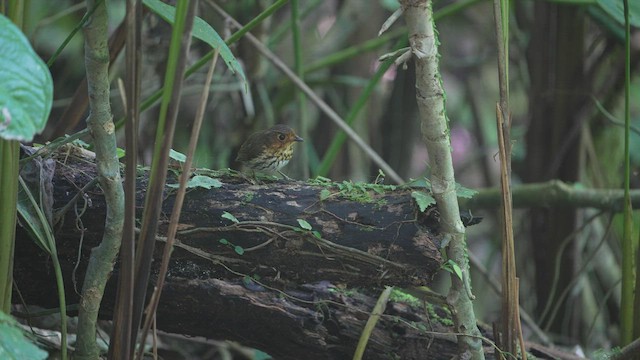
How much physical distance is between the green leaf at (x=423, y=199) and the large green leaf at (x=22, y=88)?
91 cm

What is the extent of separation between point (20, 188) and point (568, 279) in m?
2.86

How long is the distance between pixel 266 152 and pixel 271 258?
0.86 metres

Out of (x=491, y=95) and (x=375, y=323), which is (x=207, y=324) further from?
(x=491, y=95)

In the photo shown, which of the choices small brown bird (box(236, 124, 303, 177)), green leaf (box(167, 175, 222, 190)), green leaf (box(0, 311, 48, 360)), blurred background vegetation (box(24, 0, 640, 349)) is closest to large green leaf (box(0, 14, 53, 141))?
green leaf (box(0, 311, 48, 360))

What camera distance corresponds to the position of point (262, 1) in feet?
13.5

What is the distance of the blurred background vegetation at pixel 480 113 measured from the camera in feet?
12.7

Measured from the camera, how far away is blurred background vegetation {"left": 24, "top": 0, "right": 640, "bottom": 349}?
12.7ft

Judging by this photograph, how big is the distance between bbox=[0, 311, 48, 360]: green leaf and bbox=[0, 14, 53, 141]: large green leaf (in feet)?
1.05

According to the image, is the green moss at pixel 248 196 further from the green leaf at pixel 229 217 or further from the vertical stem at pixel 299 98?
the vertical stem at pixel 299 98

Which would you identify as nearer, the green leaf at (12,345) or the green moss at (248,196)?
the green leaf at (12,345)

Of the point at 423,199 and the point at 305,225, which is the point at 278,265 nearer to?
the point at 305,225

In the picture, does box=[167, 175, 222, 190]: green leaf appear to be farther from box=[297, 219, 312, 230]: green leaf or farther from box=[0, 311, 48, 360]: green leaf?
box=[0, 311, 48, 360]: green leaf

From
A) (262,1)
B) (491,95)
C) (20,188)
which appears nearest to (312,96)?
(262,1)

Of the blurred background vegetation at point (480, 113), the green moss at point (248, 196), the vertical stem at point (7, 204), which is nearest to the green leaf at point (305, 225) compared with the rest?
the green moss at point (248, 196)
